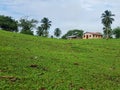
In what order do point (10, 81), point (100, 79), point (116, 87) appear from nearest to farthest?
point (10, 81)
point (116, 87)
point (100, 79)

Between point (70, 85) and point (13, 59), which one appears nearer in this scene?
point (70, 85)

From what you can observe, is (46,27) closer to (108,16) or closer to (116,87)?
(108,16)

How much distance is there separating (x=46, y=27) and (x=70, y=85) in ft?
373

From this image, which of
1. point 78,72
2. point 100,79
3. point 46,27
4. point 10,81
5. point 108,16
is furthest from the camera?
point 46,27

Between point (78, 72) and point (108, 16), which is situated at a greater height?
point (108, 16)

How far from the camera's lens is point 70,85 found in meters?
13.6

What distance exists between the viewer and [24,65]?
16656 mm

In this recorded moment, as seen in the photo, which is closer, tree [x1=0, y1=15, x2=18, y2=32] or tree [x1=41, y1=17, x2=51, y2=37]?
tree [x1=0, y1=15, x2=18, y2=32]

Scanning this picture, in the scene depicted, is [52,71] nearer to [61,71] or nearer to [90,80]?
[61,71]

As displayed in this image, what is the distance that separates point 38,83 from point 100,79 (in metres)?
4.06

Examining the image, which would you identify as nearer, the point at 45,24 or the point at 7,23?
the point at 7,23

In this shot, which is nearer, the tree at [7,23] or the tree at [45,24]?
the tree at [7,23]

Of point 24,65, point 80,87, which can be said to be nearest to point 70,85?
point 80,87

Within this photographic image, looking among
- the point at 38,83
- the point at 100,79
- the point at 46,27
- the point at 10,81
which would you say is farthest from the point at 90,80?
the point at 46,27
